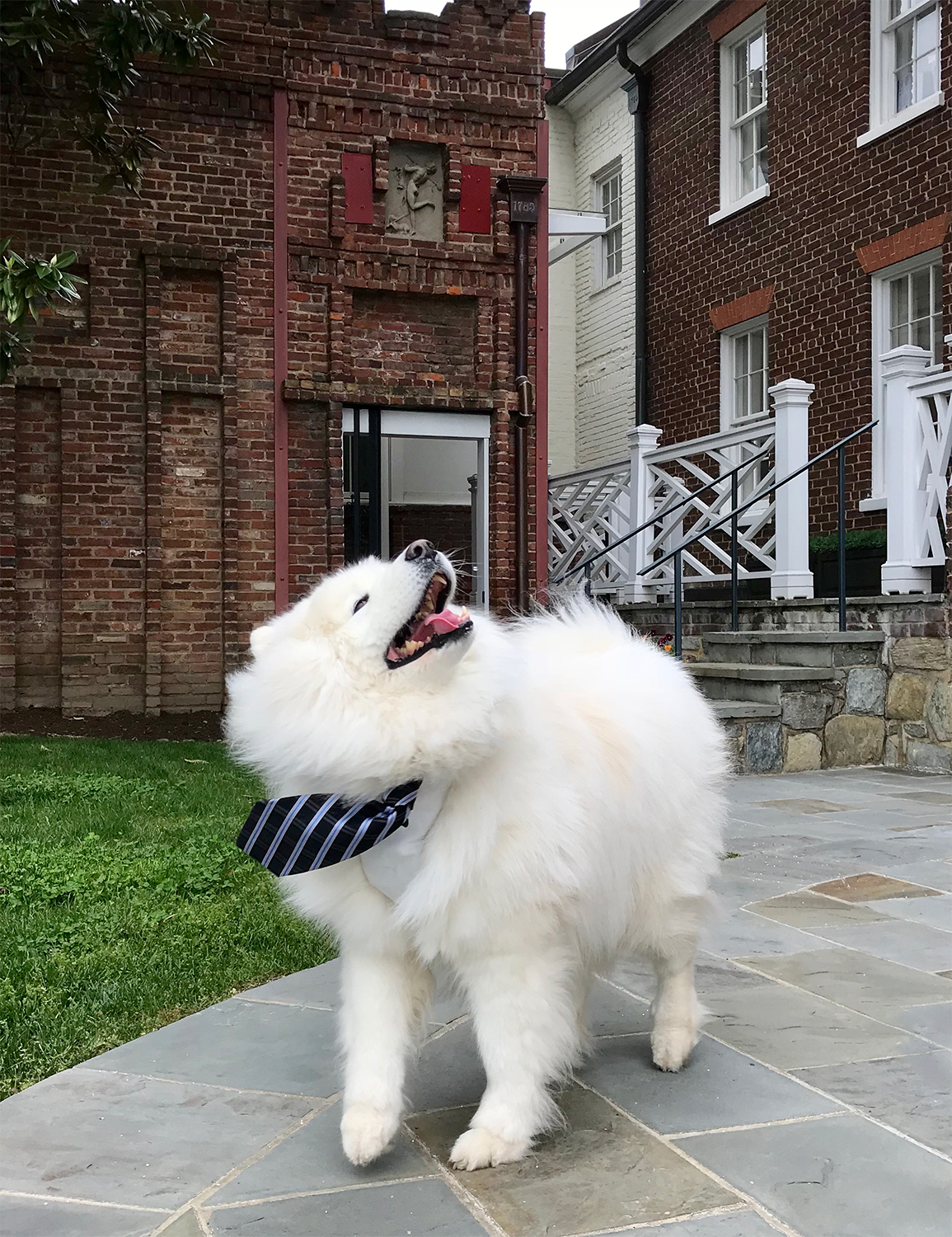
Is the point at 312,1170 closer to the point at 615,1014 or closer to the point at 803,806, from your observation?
the point at 615,1014

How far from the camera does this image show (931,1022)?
128 inches

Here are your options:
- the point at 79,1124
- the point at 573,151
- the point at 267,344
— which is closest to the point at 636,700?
the point at 79,1124

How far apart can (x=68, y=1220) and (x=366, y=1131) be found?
58 centimetres

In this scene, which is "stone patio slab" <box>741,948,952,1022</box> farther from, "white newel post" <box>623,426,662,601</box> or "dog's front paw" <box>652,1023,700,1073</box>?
"white newel post" <box>623,426,662,601</box>

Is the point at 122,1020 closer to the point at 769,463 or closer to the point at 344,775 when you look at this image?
the point at 344,775

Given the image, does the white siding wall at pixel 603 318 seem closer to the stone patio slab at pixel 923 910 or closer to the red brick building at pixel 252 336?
the red brick building at pixel 252 336

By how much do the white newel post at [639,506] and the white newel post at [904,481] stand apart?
12.1 ft

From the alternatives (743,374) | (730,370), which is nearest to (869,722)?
(743,374)

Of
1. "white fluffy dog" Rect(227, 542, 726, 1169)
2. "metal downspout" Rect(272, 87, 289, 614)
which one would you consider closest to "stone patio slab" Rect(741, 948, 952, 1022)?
"white fluffy dog" Rect(227, 542, 726, 1169)

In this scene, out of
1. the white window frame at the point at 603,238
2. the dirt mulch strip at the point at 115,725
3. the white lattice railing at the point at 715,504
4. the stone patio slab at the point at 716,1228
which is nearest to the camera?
the stone patio slab at the point at 716,1228

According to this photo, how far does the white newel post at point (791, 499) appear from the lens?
9.64 metres

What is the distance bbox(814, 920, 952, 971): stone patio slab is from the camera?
3846mm

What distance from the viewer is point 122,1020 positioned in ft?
10.8

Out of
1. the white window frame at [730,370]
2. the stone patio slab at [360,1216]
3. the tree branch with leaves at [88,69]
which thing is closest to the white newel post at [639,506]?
the white window frame at [730,370]
